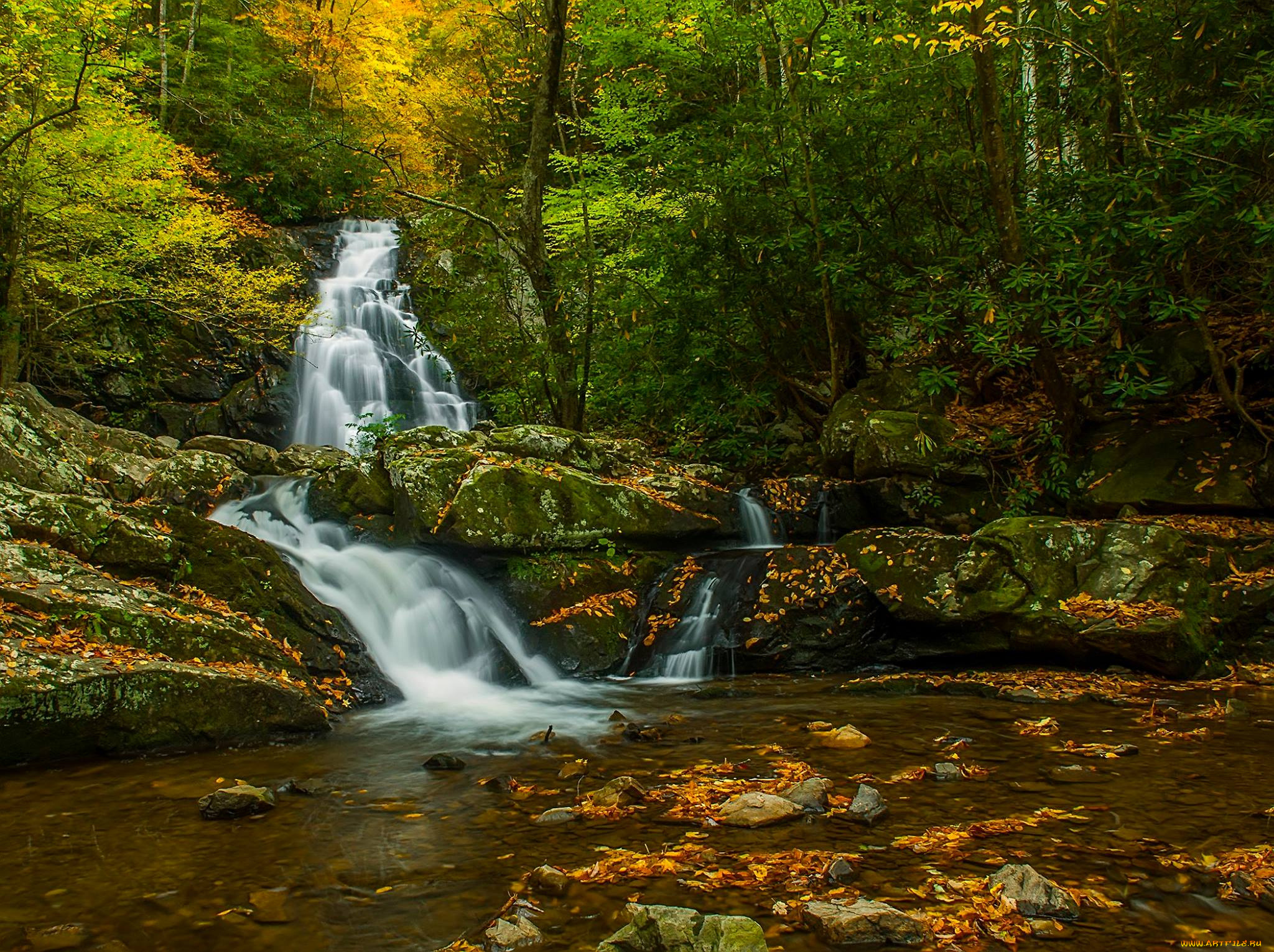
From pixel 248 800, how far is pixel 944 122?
30.7 ft

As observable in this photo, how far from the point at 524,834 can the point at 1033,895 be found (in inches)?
77.0

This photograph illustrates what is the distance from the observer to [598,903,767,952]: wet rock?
233 cm

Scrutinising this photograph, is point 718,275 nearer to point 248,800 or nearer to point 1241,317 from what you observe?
point 1241,317

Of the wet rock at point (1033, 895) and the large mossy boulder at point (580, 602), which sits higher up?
the large mossy boulder at point (580, 602)

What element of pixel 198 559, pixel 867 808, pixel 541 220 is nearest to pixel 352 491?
pixel 198 559

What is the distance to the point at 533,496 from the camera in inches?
328

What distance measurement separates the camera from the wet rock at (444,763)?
4.59 metres

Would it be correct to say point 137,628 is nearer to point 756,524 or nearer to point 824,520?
point 756,524

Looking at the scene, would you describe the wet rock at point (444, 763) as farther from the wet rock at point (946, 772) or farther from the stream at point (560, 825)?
the wet rock at point (946, 772)

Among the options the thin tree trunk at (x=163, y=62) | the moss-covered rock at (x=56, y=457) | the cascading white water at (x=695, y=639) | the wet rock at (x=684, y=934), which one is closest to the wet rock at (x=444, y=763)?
the wet rock at (x=684, y=934)

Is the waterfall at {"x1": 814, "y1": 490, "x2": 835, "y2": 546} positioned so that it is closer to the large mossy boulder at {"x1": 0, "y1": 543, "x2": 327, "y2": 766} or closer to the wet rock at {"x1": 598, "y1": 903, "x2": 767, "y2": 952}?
the large mossy boulder at {"x1": 0, "y1": 543, "x2": 327, "y2": 766}

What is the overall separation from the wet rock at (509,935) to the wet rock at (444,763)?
6.80 feet

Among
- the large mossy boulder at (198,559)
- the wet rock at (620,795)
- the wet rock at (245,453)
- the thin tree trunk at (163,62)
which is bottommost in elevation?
the wet rock at (620,795)

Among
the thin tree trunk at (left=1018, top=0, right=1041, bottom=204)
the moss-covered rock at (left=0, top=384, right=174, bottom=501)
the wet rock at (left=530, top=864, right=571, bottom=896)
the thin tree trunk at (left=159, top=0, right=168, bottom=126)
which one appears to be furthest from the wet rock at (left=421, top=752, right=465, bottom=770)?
the thin tree trunk at (left=159, top=0, right=168, bottom=126)
